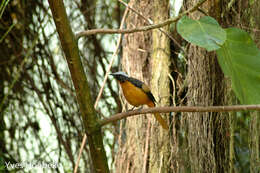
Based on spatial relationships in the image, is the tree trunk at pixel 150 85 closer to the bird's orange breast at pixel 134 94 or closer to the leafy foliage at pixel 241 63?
the bird's orange breast at pixel 134 94

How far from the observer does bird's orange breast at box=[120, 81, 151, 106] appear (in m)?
2.14

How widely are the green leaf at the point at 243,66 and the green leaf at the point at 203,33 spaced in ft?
0.68

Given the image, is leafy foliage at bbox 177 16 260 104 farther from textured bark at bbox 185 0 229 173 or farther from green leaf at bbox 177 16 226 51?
textured bark at bbox 185 0 229 173

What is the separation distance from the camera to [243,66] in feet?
4.09

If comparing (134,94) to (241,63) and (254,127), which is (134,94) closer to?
(254,127)

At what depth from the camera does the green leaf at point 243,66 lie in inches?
48.6

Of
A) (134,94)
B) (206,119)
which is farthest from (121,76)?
(206,119)

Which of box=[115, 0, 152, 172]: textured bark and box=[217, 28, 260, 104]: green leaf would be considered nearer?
box=[217, 28, 260, 104]: green leaf

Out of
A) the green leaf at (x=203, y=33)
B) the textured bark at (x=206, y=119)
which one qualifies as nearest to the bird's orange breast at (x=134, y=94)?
the textured bark at (x=206, y=119)

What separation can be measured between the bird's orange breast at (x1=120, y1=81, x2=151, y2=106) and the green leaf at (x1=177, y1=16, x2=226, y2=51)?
1.10 meters

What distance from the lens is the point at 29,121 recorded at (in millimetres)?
3004

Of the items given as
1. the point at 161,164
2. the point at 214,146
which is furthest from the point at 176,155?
the point at 214,146

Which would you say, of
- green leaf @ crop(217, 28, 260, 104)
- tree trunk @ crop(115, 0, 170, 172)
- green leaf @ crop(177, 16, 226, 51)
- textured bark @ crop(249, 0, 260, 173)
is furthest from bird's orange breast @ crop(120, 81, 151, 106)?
green leaf @ crop(177, 16, 226, 51)

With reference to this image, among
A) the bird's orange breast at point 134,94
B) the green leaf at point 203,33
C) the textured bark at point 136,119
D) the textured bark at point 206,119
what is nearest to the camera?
the green leaf at point 203,33
